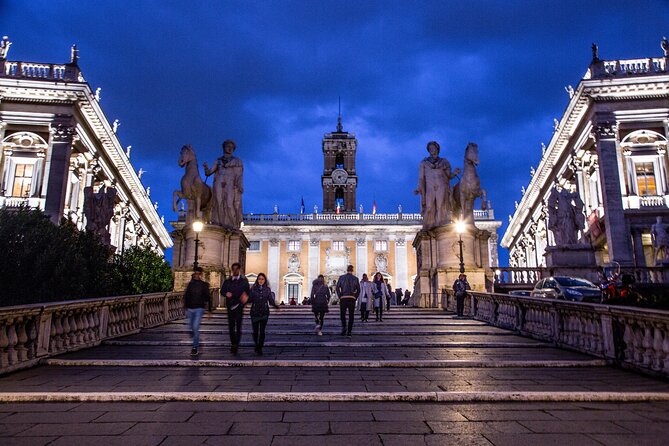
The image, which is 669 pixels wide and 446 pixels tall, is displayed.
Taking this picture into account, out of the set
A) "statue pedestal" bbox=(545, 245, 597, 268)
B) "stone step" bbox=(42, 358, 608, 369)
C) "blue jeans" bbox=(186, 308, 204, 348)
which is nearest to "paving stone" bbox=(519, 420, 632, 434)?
"stone step" bbox=(42, 358, 608, 369)

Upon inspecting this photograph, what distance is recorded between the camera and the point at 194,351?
7871mm

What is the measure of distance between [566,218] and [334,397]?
67.8 ft

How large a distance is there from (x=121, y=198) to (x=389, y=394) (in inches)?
1869

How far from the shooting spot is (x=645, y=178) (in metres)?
31.4

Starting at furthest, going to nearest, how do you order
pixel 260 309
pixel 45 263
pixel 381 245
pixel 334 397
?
1. pixel 381 245
2. pixel 45 263
3. pixel 260 309
4. pixel 334 397

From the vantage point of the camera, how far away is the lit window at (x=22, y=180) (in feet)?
101

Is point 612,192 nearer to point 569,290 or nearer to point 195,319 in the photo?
point 569,290

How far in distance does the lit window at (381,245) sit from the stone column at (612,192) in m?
33.5

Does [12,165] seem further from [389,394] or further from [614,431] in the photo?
[614,431]

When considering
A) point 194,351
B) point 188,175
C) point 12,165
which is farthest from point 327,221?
point 194,351

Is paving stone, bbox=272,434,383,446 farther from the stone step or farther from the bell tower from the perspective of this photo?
the bell tower

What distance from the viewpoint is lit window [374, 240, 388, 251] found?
61.8 meters

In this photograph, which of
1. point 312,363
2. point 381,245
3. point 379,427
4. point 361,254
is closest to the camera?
point 379,427

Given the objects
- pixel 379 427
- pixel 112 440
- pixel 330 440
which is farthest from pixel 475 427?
pixel 112 440
